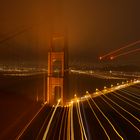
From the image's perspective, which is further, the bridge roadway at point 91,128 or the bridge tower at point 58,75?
the bridge tower at point 58,75

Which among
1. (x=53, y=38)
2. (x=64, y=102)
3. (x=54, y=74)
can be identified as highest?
(x=53, y=38)

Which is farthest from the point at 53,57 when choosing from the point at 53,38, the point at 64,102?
the point at 64,102

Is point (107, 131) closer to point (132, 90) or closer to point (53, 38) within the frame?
point (53, 38)

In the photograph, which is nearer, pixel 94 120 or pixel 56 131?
pixel 56 131

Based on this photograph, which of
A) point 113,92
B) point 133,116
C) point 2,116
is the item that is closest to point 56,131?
point 2,116

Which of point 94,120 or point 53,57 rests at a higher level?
point 53,57

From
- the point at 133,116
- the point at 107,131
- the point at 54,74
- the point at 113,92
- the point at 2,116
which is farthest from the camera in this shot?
the point at 113,92

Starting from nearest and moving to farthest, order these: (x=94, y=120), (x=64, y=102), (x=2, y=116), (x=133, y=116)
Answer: (x=2, y=116), (x=94, y=120), (x=133, y=116), (x=64, y=102)

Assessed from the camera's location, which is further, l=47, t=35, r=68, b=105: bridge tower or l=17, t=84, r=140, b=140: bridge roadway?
l=47, t=35, r=68, b=105: bridge tower

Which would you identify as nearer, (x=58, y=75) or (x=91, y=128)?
(x=91, y=128)
